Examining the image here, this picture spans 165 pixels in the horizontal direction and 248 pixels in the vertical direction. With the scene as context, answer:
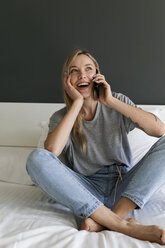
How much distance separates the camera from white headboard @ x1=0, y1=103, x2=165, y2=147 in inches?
84.7

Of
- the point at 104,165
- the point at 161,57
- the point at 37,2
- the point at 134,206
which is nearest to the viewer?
the point at 134,206

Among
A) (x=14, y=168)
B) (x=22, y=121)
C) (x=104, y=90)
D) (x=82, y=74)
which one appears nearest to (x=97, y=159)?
(x=104, y=90)

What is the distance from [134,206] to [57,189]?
32cm

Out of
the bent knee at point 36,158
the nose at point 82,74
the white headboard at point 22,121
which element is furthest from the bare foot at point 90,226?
the white headboard at point 22,121

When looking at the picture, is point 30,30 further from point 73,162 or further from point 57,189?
point 57,189

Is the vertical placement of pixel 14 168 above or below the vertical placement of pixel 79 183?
below

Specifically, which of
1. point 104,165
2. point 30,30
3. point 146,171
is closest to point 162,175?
point 146,171

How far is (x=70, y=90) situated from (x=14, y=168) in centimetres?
65

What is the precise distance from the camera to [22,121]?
7.18 feet

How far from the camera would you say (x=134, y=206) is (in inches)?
40.3

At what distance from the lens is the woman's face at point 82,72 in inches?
56.2

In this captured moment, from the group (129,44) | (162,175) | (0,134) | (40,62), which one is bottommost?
(0,134)

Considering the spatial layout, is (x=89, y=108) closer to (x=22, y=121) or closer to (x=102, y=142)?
(x=102, y=142)

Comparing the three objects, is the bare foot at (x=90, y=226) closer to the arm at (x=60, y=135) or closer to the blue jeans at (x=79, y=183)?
the blue jeans at (x=79, y=183)
